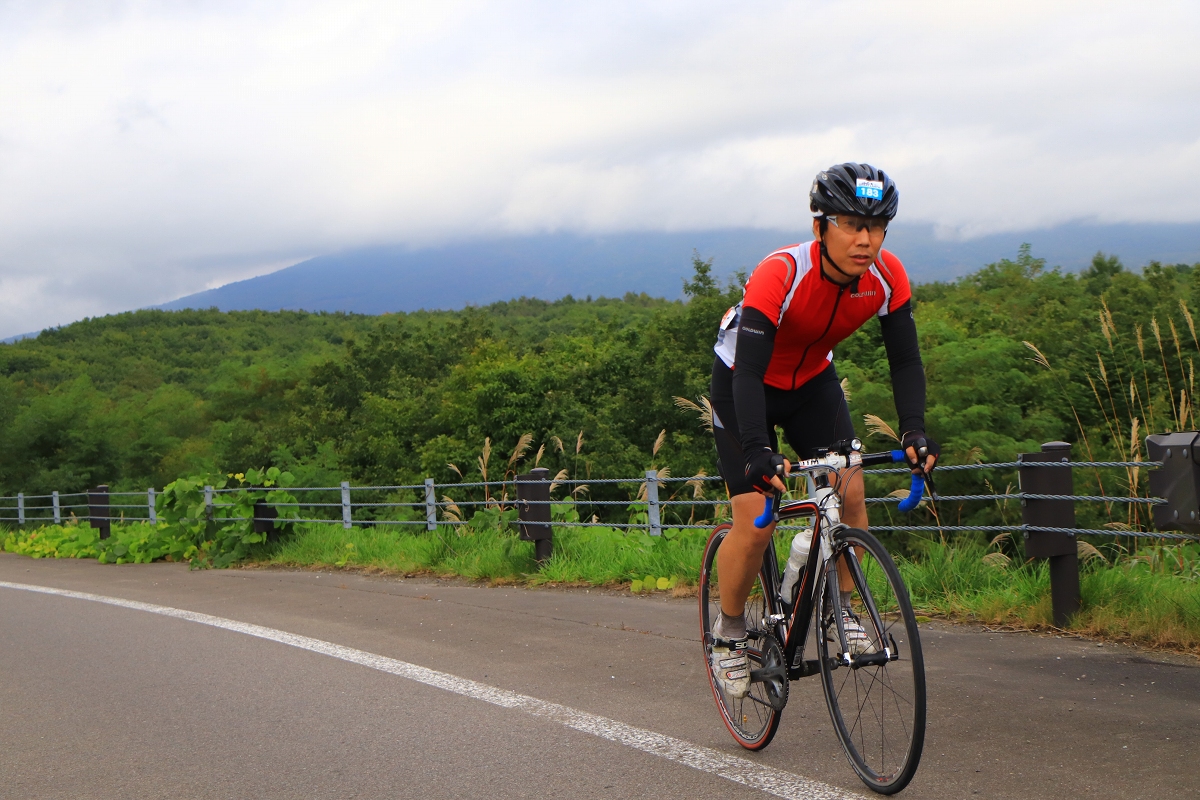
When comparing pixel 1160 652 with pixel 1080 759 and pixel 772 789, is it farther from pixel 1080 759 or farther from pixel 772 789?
pixel 772 789

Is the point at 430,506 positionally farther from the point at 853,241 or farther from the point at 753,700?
the point at 853,241

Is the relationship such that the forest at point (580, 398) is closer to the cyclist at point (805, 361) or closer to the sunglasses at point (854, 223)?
the cyclist at point (805, 361)

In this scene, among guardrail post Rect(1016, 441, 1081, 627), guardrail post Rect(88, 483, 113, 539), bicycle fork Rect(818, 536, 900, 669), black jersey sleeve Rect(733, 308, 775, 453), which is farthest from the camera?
guardrail post Rect(88, 483, 113, 539)

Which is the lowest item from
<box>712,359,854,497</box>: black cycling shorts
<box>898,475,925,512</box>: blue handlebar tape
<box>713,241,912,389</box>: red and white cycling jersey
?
<box>898,475,925,512</box>: blue handlebar tape

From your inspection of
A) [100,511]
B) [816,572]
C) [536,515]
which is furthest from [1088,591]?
[100,511]

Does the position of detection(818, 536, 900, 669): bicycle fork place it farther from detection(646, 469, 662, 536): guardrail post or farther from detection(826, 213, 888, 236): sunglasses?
detection(646, 469, 662, 536): guardrail post

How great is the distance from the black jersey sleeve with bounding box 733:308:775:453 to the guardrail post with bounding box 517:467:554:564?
5.96 m

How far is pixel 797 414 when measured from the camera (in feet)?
12.6

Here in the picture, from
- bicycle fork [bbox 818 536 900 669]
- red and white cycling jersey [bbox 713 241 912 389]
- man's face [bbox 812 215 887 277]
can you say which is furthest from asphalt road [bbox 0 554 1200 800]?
man's face [bbox 812 215 887 277]

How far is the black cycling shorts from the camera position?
372 centimetres

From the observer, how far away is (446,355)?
62.4 metres

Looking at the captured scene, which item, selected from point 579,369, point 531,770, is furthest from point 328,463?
point 531,770

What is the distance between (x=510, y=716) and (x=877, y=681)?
1.89 m

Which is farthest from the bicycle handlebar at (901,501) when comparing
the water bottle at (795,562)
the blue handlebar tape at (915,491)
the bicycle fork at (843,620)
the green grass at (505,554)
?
the green grass at (505,554)
